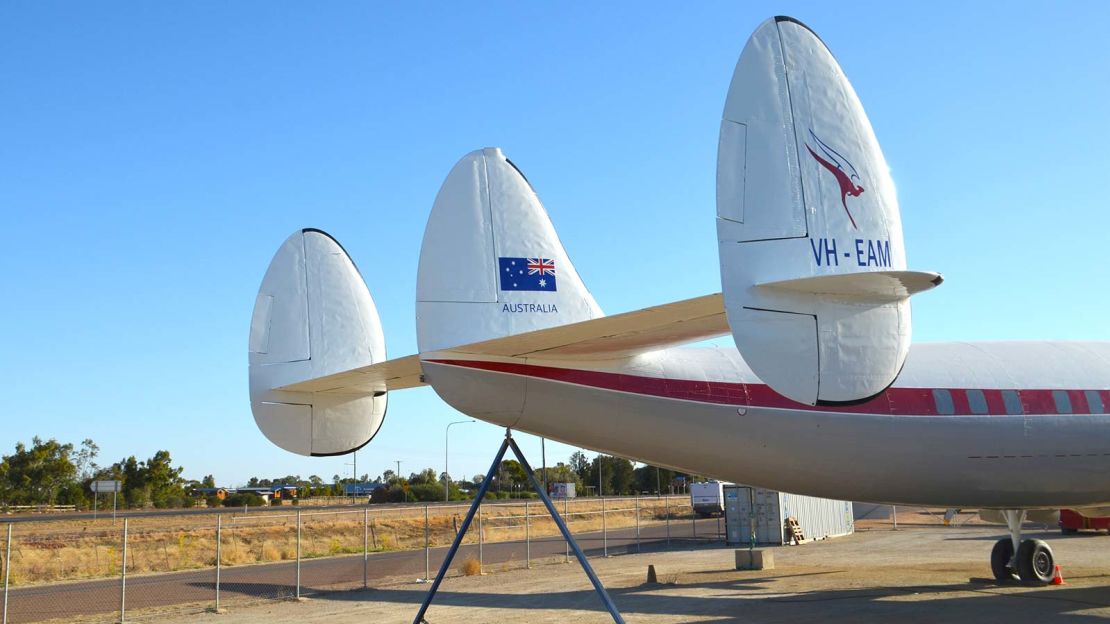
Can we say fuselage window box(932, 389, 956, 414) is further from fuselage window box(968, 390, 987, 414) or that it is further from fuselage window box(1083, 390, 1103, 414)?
fuselage window box(1083, 390, 1103, 414)

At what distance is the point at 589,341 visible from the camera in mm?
10812

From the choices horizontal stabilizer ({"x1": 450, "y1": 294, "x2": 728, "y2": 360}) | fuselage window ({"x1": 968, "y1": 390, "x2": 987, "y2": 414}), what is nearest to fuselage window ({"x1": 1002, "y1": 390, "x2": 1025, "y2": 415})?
fuselage window ({"x1": 968, "y1": 390, "x2": 987, "y2": 414})

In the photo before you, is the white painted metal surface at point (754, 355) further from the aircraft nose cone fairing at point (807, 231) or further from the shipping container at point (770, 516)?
the shipping container at point (770, 516)

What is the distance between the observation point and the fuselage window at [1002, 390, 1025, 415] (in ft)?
52.5

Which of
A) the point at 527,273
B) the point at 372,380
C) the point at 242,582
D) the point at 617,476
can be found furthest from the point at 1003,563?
the point at 617,476

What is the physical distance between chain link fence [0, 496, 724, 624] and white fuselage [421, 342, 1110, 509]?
10.9 meters

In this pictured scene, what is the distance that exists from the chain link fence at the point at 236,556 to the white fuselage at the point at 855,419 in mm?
10890

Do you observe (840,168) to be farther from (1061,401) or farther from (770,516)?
(770,516)

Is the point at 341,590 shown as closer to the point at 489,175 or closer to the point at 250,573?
the point at 250,573

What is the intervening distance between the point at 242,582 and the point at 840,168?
2194cm

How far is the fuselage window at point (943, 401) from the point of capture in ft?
50.5

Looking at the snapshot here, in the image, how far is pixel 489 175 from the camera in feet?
40.2

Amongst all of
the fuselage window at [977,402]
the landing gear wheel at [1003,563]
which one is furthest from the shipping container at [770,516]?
the fuselage window at [977,402]

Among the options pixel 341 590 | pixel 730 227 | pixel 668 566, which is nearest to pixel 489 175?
pixel 730 227
